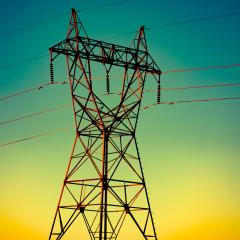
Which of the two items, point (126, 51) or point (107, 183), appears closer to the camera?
point (107, 183)

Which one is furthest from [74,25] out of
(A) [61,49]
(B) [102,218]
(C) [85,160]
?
(B) [102,218]

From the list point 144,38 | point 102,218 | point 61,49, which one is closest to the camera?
point 102,218

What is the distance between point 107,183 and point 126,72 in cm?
678

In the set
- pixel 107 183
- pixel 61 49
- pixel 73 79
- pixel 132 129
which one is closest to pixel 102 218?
pixel 107 183

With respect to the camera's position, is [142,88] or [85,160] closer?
[85,160]

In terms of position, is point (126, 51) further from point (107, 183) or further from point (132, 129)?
point (107, 183)

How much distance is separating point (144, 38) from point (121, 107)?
16.9 ft

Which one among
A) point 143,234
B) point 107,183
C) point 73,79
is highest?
point 73,79

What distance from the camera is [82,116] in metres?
27.8

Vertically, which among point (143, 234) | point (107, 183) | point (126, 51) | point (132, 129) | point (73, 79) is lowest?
point (143, 234)

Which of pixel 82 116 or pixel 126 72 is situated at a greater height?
pixel 126 72

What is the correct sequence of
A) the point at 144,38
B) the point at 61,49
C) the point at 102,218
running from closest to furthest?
1. the point at 102,218
2. the point at 61,49
3. the point at 144,38

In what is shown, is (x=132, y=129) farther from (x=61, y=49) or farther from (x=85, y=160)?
(x=61, y=49)

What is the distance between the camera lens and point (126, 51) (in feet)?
96.0
